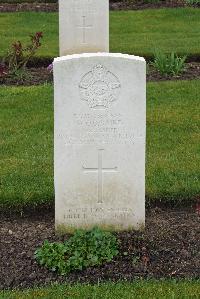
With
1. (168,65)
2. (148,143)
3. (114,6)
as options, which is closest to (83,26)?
(168,65)

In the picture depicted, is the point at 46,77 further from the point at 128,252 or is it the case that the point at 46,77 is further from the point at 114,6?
the point at 114,6

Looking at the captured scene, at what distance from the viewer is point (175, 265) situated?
5102 mm

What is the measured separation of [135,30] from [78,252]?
913 centimetres

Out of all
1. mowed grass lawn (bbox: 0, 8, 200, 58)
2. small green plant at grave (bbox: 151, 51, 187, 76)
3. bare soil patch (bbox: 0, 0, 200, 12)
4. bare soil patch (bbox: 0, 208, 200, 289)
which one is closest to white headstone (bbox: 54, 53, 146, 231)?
bare soil patch (bbox: 0, 208, 200, 289)

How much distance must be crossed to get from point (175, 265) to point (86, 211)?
78 centimetres

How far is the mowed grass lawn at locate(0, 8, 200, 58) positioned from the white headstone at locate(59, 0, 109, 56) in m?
1.25

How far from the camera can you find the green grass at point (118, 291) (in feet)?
15.3

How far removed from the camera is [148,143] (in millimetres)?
7453

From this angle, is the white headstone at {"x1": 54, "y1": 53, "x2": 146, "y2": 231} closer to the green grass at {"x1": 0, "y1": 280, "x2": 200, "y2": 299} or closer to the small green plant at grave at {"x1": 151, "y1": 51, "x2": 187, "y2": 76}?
the green grass at {"x1": 0, "y1": 280, "x2": 200, "y2": 299}

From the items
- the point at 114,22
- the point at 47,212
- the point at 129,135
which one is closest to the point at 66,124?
the point at 129,135

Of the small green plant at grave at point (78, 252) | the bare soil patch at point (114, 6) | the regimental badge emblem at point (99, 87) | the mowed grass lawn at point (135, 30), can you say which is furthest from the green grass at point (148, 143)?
the bare soil patch at point (114, 6)

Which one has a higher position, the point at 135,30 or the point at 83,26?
the point at 83,26

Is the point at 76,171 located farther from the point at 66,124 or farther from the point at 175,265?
the point at 175,265

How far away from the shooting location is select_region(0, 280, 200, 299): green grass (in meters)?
4.68
